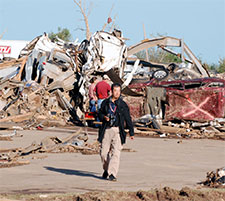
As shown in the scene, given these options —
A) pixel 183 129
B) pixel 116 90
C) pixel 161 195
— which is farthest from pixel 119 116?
pixel 183 129

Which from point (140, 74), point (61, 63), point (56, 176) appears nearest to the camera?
point (56, 176)

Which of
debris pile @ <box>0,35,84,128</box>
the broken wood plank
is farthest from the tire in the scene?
the broken wood plank

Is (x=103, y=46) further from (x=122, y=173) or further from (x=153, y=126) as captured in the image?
(x=122, y=173)

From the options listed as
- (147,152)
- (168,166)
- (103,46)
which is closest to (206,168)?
(168,166)

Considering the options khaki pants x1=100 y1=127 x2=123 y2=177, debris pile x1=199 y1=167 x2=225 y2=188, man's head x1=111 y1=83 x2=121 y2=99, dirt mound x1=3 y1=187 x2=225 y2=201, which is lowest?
dirt mound x1=3 y1=187 x2=225 y2=201

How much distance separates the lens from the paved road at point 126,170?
9508 millimetres

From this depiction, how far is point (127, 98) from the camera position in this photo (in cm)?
2444

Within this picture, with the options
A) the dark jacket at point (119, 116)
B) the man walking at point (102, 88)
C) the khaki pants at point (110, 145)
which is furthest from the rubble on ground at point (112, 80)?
the khaki pants at point (110, 145)

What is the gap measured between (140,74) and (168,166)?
2056 centimetres

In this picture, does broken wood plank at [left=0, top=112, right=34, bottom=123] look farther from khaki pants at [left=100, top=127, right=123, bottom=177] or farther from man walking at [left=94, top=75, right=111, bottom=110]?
khaki pants at [left=100, top=127, right=123, bottom=177]

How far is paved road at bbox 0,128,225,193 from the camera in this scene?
951 centimetres

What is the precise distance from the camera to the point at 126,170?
38.4 ft

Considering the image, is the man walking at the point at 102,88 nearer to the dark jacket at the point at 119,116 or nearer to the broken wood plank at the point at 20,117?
the broken wood plank at the point at 20,117

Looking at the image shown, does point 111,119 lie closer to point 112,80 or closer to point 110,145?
point 110,145
